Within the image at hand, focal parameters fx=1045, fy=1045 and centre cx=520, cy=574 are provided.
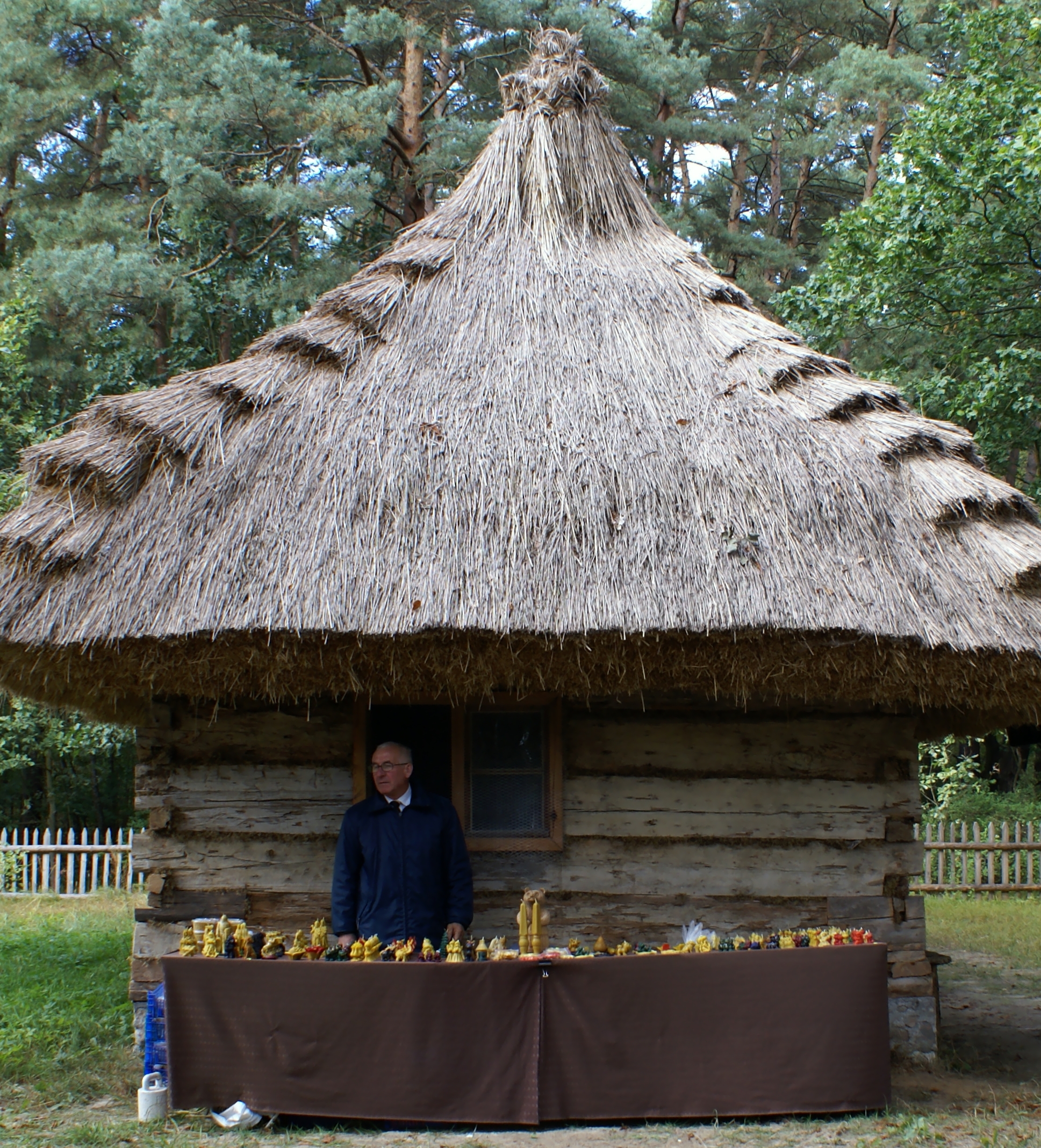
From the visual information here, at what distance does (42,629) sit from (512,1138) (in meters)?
3.20

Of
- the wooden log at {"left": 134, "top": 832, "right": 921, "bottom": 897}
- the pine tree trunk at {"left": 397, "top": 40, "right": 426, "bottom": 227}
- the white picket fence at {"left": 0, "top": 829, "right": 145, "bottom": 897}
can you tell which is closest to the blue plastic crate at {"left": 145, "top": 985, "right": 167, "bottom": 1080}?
the wooden log at {"left": 134, "top": 832, "right": 921, "bottom": 897}

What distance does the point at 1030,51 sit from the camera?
40.5ft

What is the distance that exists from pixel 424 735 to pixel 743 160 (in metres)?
18.6

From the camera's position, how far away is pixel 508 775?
237 inches

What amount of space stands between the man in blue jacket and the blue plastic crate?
2.97 feet

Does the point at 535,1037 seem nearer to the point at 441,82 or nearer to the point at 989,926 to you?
the point at 989,926

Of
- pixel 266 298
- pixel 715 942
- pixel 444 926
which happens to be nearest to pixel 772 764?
pixel 715 942

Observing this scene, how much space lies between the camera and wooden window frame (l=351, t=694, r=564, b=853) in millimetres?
5863

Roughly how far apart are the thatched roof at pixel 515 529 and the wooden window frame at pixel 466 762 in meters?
0.49

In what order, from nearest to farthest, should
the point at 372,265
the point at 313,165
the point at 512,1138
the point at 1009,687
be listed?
the point at 512,1138, the point at 1009,687, the point at 372,265, the point at 313,165

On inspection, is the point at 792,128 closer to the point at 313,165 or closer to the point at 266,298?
the point at 313,165

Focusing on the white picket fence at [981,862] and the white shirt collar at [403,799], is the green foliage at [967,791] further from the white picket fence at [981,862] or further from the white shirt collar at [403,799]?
the white shirt collar at [403,799]

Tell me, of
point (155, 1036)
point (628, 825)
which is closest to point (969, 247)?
point (628, 825)

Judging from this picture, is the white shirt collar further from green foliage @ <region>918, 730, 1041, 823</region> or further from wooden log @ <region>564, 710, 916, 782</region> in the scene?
green foliage @ <region>918, 730, 1041, 823</region>
